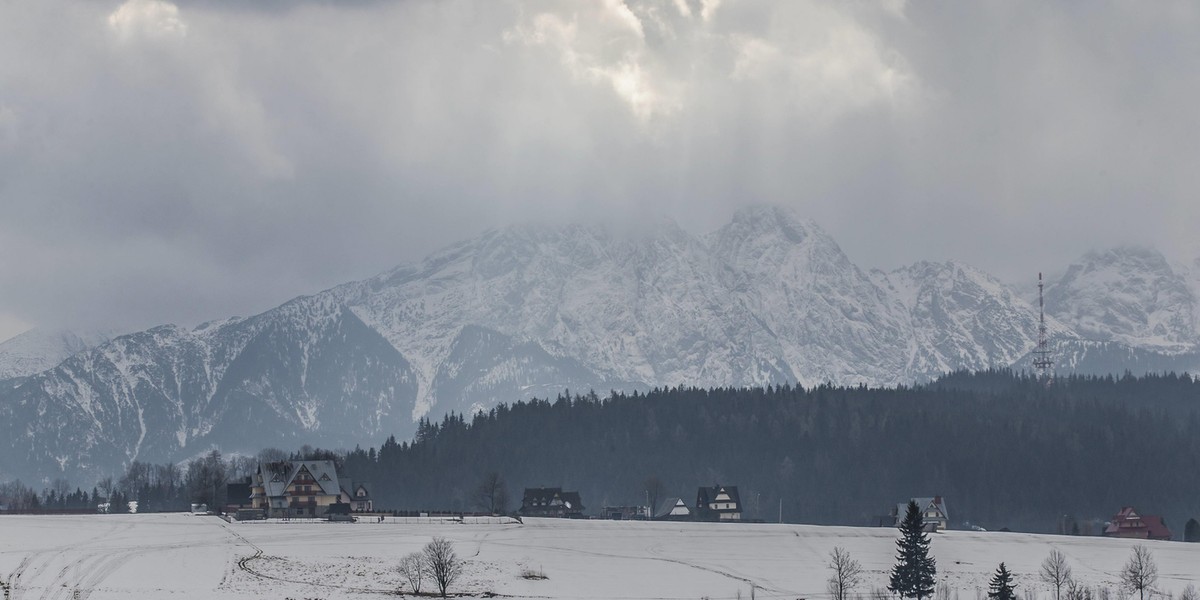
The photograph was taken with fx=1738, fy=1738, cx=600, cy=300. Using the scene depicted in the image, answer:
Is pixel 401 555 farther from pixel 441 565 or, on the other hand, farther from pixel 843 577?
pixel 843 577

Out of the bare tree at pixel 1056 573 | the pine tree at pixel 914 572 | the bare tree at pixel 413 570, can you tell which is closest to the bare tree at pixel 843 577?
the pine tree at pixel 914 572

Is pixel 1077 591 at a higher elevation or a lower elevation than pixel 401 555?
lower

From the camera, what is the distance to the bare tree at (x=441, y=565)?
153250 millimetres

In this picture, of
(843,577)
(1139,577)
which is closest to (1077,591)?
(1139,577)

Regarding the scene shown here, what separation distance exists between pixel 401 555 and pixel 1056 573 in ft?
209

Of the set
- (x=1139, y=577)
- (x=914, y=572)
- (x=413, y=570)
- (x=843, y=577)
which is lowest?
(x=413, y=570)

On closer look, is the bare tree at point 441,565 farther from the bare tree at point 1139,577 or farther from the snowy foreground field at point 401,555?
the bare tree at point 1139,577

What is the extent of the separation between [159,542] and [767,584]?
6458 cm

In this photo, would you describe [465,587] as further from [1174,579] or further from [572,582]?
[1174,579]

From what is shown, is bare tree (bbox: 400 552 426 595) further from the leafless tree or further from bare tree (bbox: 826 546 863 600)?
the leafless tree

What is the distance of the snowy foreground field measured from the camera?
14712cm

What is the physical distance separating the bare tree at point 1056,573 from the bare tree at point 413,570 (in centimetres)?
5680

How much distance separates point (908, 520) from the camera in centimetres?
16000

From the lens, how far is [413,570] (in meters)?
160
